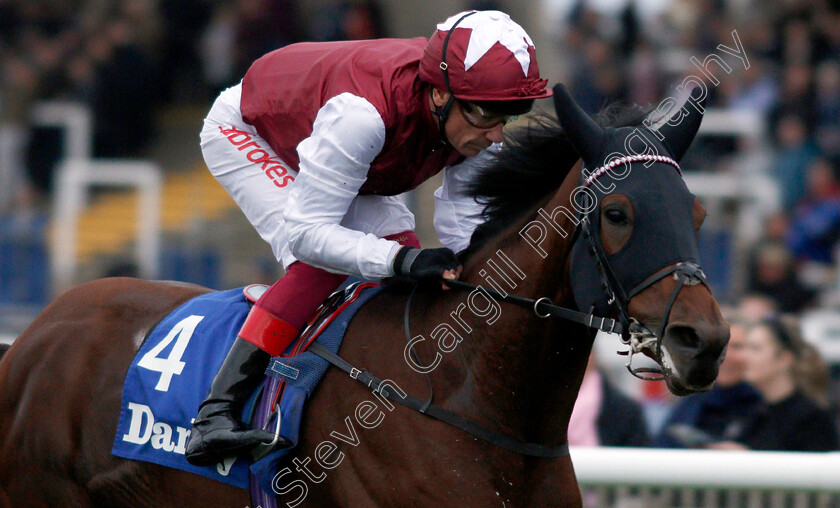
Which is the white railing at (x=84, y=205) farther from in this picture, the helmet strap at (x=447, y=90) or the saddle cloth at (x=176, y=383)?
the helmet strap at (x=447, y=90)

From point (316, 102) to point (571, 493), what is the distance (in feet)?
4.55

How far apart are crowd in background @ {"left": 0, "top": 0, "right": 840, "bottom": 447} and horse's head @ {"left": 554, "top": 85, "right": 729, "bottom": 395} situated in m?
4.44

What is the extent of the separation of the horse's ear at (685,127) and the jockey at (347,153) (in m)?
0.39

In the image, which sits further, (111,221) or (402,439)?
(111,221)

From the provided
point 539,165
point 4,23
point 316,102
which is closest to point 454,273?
point 539,165

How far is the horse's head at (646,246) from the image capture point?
2541mm

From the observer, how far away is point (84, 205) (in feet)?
30.2

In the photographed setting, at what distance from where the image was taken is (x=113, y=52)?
954 centimetres

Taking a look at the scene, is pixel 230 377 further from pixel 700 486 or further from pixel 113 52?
pixel 113 52

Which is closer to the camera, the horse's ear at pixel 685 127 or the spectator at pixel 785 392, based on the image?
the horse's ear at pixel 685 127

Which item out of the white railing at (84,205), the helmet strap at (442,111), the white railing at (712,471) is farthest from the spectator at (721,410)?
the white railing at (84,205)

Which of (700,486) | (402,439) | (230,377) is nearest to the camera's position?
(402,439)

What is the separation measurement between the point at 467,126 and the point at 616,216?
0.60 m

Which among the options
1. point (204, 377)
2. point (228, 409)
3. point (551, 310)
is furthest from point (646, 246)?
point (204, 377)
